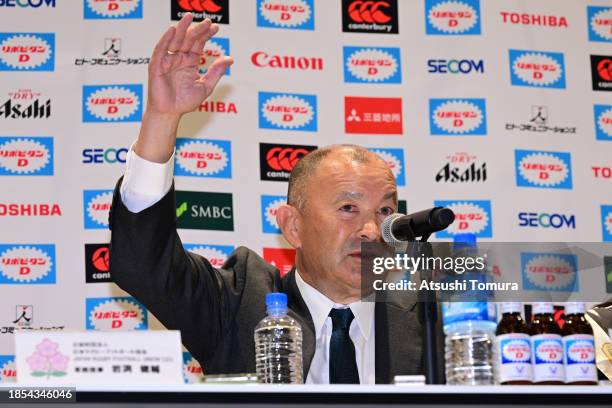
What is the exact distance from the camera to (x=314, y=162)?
353 centimetres

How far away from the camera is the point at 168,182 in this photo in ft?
9.37

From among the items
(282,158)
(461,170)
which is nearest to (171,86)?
(282,158)

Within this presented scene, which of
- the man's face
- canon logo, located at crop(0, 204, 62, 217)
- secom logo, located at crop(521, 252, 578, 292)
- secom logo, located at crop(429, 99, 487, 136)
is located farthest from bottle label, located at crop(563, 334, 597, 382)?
canon logo, located at crop(0, 204, 62, 217)

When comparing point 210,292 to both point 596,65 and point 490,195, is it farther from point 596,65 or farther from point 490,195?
Answer: point 596,65

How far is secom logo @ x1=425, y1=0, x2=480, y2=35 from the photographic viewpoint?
A: 16.1 feet

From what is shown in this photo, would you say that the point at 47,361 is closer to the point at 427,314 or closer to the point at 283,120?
the point at 427,314

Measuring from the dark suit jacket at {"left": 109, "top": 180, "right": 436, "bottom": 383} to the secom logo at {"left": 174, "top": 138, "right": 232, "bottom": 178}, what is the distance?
119cm

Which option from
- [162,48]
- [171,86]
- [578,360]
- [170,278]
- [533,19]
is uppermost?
[533,19]

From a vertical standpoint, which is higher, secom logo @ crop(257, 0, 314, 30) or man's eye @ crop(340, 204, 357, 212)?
secom logo @ crop(257, 0, 314, 30)

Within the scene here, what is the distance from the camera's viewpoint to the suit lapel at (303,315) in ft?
9.68

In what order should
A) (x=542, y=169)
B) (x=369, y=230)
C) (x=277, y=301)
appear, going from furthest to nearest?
1. (x=542, y=169)
2. (x=369, y=230)
3. (x=277, y=301)

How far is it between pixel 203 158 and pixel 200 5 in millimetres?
742

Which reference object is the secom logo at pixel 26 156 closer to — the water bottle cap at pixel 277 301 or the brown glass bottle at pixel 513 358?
the water bottle cap at pixel 277 301

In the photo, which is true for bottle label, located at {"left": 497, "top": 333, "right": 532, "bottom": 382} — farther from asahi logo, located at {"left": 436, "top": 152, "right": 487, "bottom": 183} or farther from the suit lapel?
asahi logo, located at {"left": 436, "top": 152, "right": 487, "bottom": 183}
